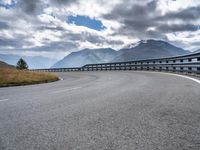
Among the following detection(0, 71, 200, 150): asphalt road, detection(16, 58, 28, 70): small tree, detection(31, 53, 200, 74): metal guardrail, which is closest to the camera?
detection(0, 71, 200, 150): asphalt road

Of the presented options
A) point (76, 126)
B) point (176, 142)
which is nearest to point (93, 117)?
point (76, 126)

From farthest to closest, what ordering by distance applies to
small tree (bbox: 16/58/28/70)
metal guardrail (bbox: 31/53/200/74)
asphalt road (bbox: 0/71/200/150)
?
1. small tree (bbox: 16/58/28/70)
2. metal guardrail (bbox: 31/53/200/74)
3. asphalt road (bbox: 0/71/200/150)

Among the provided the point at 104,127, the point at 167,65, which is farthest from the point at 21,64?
the point at 104,127

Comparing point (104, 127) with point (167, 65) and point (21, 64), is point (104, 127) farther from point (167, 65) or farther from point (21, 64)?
point (21, 64)

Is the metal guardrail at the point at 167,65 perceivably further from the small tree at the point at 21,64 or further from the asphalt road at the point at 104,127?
the small tree at the point at 21,64

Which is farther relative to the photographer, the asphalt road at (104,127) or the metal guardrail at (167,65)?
the metal guardrail at (167,65)

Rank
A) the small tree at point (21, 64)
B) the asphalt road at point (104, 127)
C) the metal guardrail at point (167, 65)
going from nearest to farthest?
the asphalt road at point (104, 127), the metal guardrail at point (167, 65), the small tree at point (21, 64)

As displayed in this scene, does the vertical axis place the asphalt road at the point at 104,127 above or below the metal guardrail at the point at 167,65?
below

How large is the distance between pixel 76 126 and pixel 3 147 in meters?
1.31

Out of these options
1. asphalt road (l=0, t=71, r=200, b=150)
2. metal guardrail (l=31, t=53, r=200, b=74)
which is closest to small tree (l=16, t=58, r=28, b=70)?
metal guardrail (l=31, t=53, r=200, b=74)

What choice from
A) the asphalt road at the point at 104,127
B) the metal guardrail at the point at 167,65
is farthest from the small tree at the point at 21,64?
the asphalt road at the point at 104,127

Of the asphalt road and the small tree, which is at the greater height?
the small tree

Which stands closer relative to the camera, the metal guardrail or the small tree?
the metal guardrail

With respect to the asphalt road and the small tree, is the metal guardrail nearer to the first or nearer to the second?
the asphalt road
